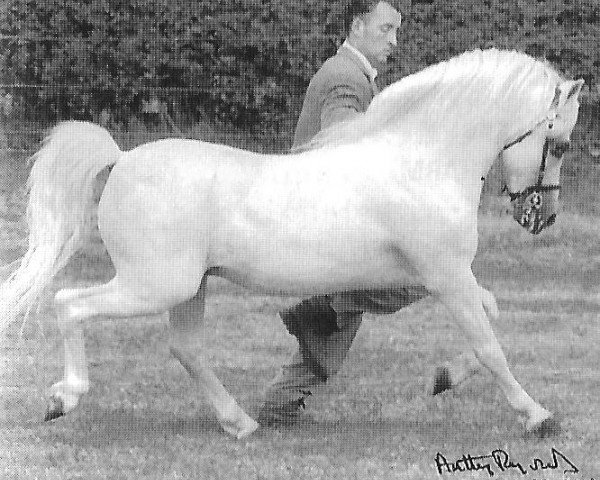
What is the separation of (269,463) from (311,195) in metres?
0.92

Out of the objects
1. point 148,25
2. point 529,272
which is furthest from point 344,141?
point 529,272

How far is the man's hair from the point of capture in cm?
→ 470

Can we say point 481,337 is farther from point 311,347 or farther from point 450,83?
point 450,83

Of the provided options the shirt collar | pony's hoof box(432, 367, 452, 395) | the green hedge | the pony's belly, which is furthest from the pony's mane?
the green hedge

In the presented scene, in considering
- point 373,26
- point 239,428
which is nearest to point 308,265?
point 239,428

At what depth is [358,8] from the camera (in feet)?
15.5

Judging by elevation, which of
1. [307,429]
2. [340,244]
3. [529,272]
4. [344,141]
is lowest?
[529,272]

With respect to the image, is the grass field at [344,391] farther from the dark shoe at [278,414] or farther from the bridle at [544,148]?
the bridle at [544,148]

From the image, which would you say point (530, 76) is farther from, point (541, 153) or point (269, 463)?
point (269, 463)

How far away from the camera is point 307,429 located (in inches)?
192

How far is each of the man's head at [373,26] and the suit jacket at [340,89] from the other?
0.19 ft
